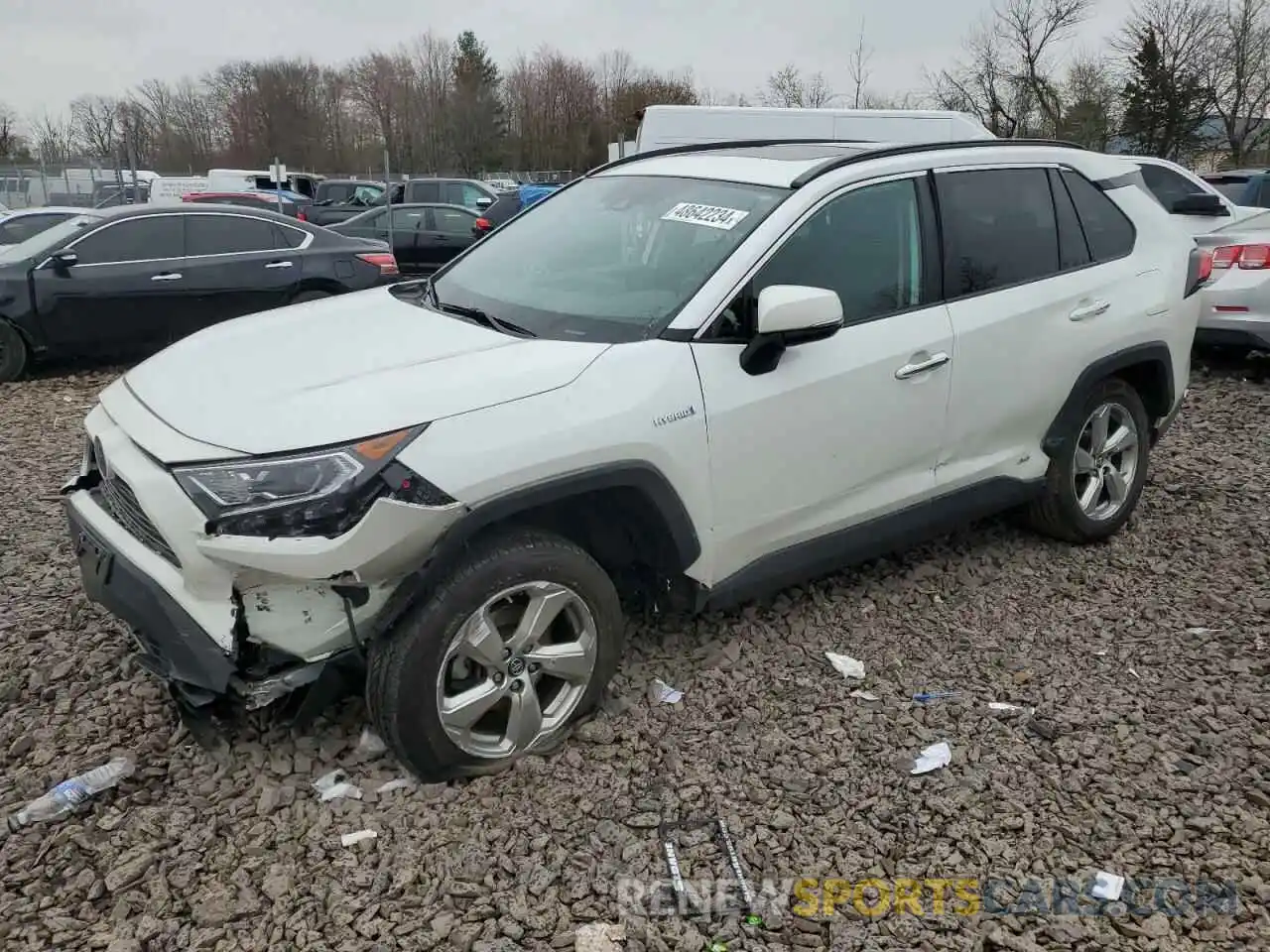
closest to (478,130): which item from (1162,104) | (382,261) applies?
(1162,104)

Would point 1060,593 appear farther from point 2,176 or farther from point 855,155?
point 2,176

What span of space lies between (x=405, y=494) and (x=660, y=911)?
48.1 inches

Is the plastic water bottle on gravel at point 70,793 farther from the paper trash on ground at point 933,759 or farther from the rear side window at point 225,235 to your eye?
the rear side window at point 225,235

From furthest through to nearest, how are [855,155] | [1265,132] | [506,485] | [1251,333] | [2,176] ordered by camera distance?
[1265,132], [2,176], [1251,333], [855,155], [506,485]

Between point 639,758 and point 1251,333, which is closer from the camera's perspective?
point 639,758

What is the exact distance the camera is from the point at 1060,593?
4.24 meters

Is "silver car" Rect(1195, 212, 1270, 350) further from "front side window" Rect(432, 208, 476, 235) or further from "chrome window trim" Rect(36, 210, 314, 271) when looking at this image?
"front side window" Rect(432, 208, 476, 235)

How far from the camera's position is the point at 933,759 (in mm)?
3100

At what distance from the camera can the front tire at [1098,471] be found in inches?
171

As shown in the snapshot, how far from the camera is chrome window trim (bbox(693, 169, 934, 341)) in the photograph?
3.10 metres

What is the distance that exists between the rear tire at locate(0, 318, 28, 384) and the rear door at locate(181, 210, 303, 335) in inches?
48.4

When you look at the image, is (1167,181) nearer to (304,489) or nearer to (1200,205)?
(1200,205)

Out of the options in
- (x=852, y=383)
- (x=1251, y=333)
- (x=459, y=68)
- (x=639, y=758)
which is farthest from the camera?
(x=459, y=68)

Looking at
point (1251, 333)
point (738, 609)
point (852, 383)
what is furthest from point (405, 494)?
point (1251, 333)
